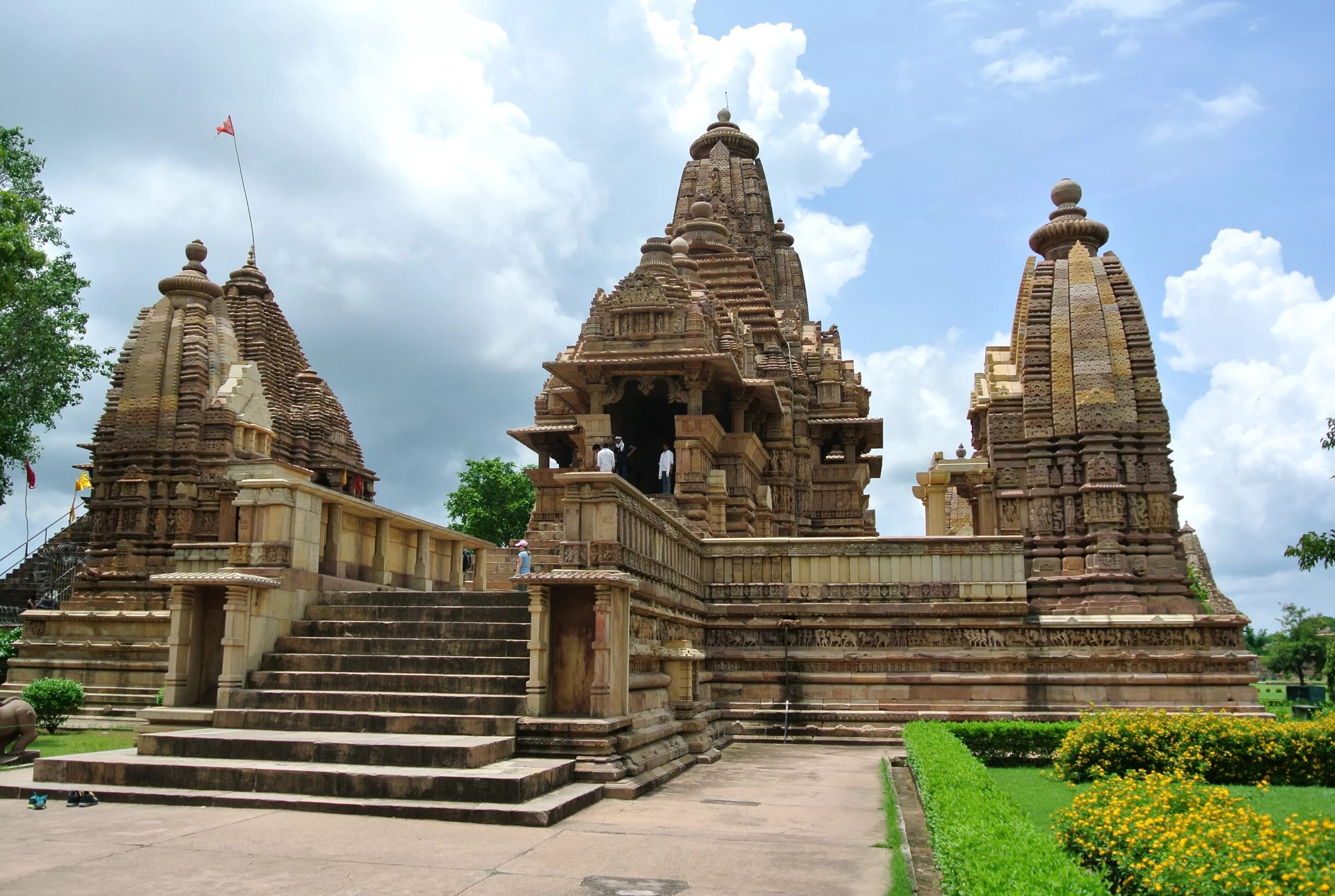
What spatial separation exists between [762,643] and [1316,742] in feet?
23.8

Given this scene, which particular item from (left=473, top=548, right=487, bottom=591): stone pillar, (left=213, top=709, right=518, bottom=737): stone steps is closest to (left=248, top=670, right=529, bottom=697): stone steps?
(left=213, top=709, right=518, bottom=737): stone steps

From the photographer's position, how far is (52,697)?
44.1ft

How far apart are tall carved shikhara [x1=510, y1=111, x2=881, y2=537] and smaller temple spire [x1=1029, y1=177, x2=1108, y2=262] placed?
6.10m

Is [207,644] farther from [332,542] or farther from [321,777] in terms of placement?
[321,777]

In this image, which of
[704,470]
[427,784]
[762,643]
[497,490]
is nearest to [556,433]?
[704,470]

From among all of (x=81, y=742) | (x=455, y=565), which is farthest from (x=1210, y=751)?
(x=81, y=742)

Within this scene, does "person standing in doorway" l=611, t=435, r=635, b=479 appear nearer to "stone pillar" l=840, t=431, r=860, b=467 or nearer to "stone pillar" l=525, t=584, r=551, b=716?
"stone pillar" l=840, t=431, r=860, b=467

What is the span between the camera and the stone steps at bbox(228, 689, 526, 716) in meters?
9.78

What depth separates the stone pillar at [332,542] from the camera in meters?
13.1

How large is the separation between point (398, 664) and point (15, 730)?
3893mm


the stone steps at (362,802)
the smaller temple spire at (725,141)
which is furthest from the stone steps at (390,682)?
the smaller temple spire at (725,141)

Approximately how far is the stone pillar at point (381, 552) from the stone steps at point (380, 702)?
3.85 m

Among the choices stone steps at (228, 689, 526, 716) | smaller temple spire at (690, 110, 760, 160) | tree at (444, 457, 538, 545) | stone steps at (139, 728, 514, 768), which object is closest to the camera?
stone steps at (139, 728, 514, 768)

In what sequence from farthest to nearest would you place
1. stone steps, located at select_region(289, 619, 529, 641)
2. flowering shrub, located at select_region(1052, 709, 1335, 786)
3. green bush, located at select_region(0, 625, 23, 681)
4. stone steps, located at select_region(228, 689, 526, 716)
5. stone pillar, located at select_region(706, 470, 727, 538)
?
stone pillar, located at select_region(706, 470, 727, 538) < green bush, located at select_region(0, 625, 23, 681) < stone steps, located at select_region(289, 619, 529, 641) < flowering shrub, located at select_region(1052, 709, 1335, 786) < stone steps, located at select_region(228, 689, 526, 716)
